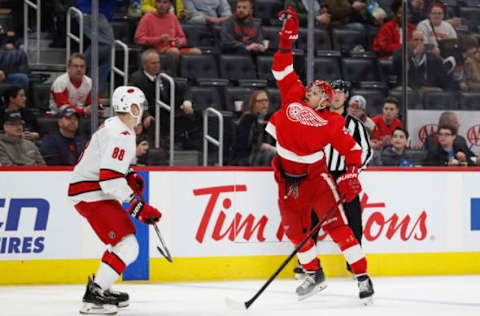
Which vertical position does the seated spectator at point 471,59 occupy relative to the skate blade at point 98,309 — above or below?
above

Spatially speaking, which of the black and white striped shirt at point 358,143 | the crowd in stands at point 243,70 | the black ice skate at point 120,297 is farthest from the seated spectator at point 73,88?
the black ice skate at point 120,297

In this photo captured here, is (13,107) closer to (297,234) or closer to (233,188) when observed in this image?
(233,188)

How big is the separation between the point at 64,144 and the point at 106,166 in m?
1.71

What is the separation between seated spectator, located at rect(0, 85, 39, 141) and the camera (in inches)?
218

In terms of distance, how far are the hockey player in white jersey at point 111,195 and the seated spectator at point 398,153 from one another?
248 cm

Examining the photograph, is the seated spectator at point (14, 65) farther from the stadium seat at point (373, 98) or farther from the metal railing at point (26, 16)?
the stadium seat at point (373, 98)

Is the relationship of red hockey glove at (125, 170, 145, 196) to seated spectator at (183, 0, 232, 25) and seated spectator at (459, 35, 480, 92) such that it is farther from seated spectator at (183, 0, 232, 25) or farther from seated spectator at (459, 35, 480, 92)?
seated spectator at (459, 35, 480, 92)

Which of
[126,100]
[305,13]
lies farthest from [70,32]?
[126,100]

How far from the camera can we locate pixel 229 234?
5438 millimetres

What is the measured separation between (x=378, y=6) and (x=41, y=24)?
3146 mm

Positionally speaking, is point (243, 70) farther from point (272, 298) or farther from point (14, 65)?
point (272, 298)

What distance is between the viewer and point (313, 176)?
15.1 ft

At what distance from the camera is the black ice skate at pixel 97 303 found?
13.4ft

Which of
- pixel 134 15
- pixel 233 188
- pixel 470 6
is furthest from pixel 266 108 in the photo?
pixel 470 6
